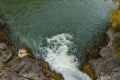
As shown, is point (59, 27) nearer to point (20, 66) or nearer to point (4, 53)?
point (4, 53)

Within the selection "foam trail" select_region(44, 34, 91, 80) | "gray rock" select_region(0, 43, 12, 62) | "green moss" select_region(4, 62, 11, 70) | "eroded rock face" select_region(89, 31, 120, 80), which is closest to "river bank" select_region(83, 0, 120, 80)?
"eroded rock face" select_region(89, 31, 120, 80)

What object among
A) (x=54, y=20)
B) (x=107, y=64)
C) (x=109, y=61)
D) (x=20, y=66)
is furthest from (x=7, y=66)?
(x=109, y=61)

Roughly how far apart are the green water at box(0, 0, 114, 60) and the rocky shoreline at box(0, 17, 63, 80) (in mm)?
2284

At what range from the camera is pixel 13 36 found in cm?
4438

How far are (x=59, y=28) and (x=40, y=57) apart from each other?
309 inches

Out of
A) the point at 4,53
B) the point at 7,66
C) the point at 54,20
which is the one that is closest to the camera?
the point at 7,66

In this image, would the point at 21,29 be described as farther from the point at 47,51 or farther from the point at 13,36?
the point at 47,51

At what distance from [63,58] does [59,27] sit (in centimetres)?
787

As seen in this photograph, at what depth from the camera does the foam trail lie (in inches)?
1494

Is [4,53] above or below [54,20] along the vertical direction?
below

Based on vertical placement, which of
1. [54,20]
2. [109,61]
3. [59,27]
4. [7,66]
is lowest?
[7,66]

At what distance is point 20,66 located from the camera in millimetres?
37844

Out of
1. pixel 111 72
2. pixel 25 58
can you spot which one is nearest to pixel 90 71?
pixel 111 72

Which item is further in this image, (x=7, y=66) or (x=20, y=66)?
(x=7, y=66)
